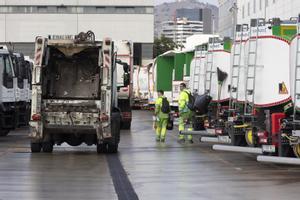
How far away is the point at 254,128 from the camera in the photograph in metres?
17.2

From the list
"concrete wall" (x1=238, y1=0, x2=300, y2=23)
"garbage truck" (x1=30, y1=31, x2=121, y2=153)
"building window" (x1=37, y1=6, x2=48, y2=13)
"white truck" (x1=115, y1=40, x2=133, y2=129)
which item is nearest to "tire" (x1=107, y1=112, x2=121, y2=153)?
"garbage truck" (x1=30, y1=31, x2=121, y2=153)

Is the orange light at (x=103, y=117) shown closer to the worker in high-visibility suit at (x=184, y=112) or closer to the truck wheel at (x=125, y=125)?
the worker in high-visibility suit at (x=184, y=112)

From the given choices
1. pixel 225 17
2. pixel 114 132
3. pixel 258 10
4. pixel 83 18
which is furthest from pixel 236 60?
pixel 225 17

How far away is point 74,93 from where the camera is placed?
66.0 ft

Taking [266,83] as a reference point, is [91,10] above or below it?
above

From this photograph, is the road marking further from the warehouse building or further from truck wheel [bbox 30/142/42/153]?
the warehouse building

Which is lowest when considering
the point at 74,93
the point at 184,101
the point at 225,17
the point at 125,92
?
the point at 184,101

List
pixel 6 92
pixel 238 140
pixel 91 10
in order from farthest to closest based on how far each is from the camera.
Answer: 1. pixel 91 10
2. pixel 6 92
3. pixel 238 140

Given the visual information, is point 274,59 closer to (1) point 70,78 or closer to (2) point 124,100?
(1) point 70,78

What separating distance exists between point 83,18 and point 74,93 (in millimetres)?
74908

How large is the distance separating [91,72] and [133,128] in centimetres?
1226

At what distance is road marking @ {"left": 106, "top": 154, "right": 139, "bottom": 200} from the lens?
1212 centimetres

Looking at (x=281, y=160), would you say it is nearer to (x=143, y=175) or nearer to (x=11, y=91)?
(x=143, y=175)

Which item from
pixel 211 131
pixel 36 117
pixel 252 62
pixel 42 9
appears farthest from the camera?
pixel 42 9
